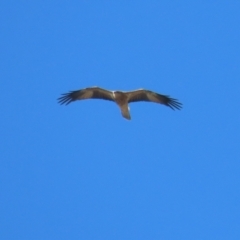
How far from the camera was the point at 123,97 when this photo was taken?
47.4ft

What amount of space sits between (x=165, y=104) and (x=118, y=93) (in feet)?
5.08

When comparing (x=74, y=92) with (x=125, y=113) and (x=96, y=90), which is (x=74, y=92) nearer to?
(x=96, y=90)

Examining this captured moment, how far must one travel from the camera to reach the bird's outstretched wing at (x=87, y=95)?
14.8m

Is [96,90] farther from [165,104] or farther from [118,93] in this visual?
[165,104]

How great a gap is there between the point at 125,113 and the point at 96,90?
50.8 inches

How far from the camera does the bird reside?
14.4m

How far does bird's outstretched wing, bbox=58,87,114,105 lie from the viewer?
1483 centimetres

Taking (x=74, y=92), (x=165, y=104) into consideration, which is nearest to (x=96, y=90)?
(x=74, y=92)

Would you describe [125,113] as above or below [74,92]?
below

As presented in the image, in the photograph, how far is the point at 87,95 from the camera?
15109 mm

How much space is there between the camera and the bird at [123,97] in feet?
47.4

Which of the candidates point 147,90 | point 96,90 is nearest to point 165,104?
point 147,90

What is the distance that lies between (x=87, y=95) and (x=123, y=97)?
1314mm

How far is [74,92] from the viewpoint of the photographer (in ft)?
49.5
